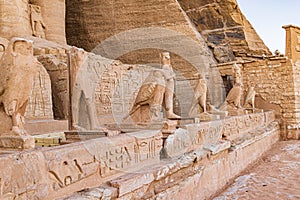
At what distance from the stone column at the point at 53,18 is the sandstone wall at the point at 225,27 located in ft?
24.2

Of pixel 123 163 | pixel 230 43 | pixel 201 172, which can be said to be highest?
pixel 230 43

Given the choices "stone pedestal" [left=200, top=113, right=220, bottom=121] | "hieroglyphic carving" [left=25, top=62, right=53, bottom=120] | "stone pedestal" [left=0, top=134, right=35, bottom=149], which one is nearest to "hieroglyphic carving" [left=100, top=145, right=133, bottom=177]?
"stone pedestal" [left=0, top=134, right=35, bottom=149]

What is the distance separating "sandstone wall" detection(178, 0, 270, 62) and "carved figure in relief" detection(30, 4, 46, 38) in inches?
323

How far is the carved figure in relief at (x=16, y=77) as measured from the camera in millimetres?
→ 2578

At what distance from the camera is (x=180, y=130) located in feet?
14.4

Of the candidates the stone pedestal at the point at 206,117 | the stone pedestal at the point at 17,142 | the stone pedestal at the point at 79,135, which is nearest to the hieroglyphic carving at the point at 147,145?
the stone pedestal at the point at 79,135

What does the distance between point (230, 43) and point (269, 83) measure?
4.32m

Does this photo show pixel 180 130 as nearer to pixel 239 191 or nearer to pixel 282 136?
pixel 239 191

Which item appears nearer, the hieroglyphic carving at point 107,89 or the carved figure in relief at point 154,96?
the carved figure in relief at point 154,96

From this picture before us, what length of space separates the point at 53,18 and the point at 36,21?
2.77ft

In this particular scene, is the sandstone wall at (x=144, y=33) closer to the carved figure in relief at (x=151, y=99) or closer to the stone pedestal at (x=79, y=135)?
the carved figure in relief at (x=151, y=99)

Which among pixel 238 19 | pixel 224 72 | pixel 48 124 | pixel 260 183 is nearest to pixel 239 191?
pixel 260 183

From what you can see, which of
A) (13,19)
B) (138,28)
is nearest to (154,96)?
(13,19)

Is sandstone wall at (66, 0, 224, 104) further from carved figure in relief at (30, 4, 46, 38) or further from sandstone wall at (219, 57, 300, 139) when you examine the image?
carved figure in relief at (30, 4, 46, 38)
